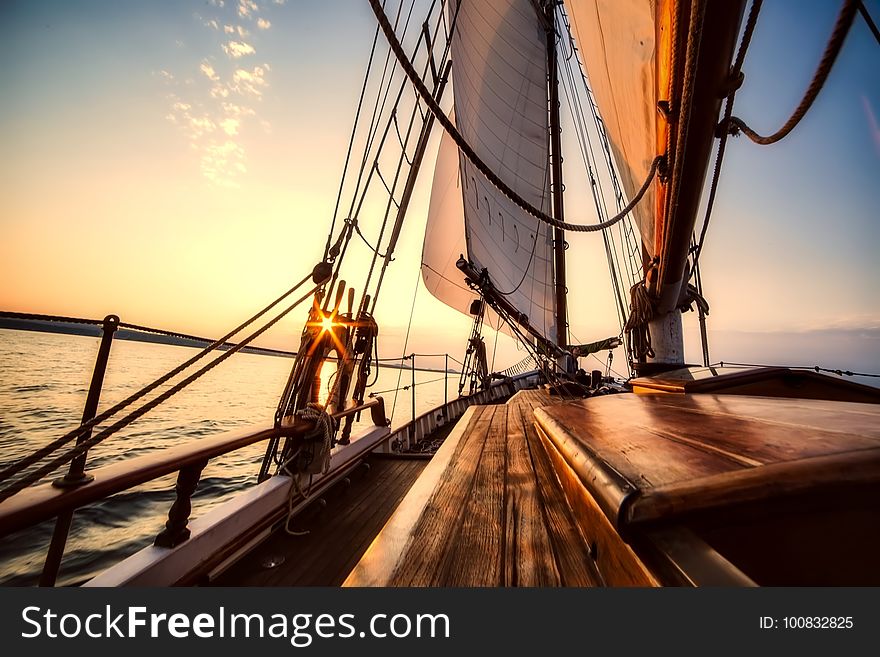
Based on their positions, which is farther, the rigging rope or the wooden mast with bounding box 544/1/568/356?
the wooden mast with bounding box 544/1/568/356

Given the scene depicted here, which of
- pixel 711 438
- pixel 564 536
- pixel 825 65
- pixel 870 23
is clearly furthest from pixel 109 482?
pixel 870 23

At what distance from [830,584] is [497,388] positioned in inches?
465

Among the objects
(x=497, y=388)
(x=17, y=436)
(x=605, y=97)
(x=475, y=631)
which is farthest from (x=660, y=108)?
(x=17, y=436)

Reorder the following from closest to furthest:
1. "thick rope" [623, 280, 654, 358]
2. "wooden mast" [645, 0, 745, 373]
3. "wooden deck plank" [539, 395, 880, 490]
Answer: "wooden deck plank" [539, 395, 880, 490], "wooden mast" [645, 0, 745, 373], "thick rope" [623, 280, 654, 358]

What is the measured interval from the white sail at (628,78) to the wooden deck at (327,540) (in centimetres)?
342

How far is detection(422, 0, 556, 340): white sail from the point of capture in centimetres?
941

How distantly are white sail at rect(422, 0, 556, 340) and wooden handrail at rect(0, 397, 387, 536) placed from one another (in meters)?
7.32

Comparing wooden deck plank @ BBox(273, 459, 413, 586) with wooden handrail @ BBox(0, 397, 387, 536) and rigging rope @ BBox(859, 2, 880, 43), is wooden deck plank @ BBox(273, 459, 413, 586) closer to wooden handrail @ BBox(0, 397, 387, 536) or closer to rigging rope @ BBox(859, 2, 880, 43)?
wooden handrail @ BBox(0, 397, 387, 536)

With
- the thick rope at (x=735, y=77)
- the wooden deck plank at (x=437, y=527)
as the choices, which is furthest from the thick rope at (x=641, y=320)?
the wooden deck plank at (x=437, y=527)

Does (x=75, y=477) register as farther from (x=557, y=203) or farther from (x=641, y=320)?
(x=557, y=203)

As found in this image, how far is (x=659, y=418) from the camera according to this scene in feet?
4.72

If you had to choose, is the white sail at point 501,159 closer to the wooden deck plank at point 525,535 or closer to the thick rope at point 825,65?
the thick rope at point 825,65

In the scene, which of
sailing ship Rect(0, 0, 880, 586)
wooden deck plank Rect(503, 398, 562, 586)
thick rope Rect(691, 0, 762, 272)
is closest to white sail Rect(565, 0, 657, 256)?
sailing ship Rect(0, 0, 880, 586)

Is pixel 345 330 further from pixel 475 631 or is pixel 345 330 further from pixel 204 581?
pixel 475 631
